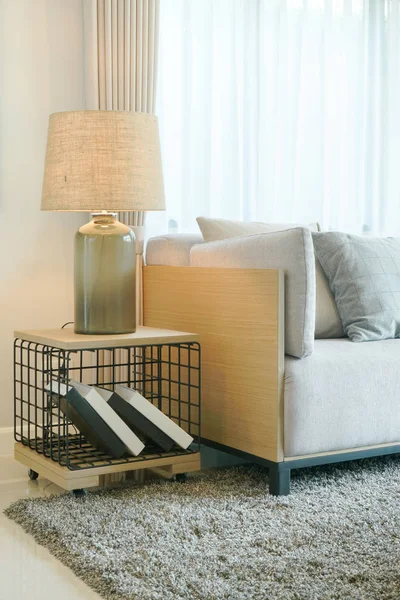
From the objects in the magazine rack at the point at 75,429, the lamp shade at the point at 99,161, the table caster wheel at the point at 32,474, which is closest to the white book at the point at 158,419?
the magazine rack at the point at 75,429

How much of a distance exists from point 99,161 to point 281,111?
57.0 inches

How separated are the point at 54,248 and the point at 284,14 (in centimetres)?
155

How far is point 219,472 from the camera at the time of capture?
261 cm

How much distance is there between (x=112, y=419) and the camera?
2.42 m

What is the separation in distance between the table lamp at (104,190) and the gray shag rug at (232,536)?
0.59 m

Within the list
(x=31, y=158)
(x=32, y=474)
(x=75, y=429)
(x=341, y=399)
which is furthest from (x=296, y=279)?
(x=31, y=158)

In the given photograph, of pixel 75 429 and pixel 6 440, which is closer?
pixel 75 429

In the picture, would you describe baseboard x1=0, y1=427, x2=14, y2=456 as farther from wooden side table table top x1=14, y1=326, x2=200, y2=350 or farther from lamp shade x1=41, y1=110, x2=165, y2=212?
lamp shade x1=41, y1=110, x2=165, y2=212

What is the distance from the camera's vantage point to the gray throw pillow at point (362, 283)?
280 centimetres

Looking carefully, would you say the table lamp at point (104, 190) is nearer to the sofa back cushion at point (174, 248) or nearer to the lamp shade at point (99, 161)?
the lamp shade at point (99, 161)

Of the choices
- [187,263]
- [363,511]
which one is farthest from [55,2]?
Result: [363,511]

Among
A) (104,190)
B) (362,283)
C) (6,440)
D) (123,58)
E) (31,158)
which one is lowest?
(6,440)

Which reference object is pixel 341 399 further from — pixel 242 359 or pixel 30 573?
pixel 30 573

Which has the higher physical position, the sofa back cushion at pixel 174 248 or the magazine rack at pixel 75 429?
the sofa back cushion at pixel 174 248
